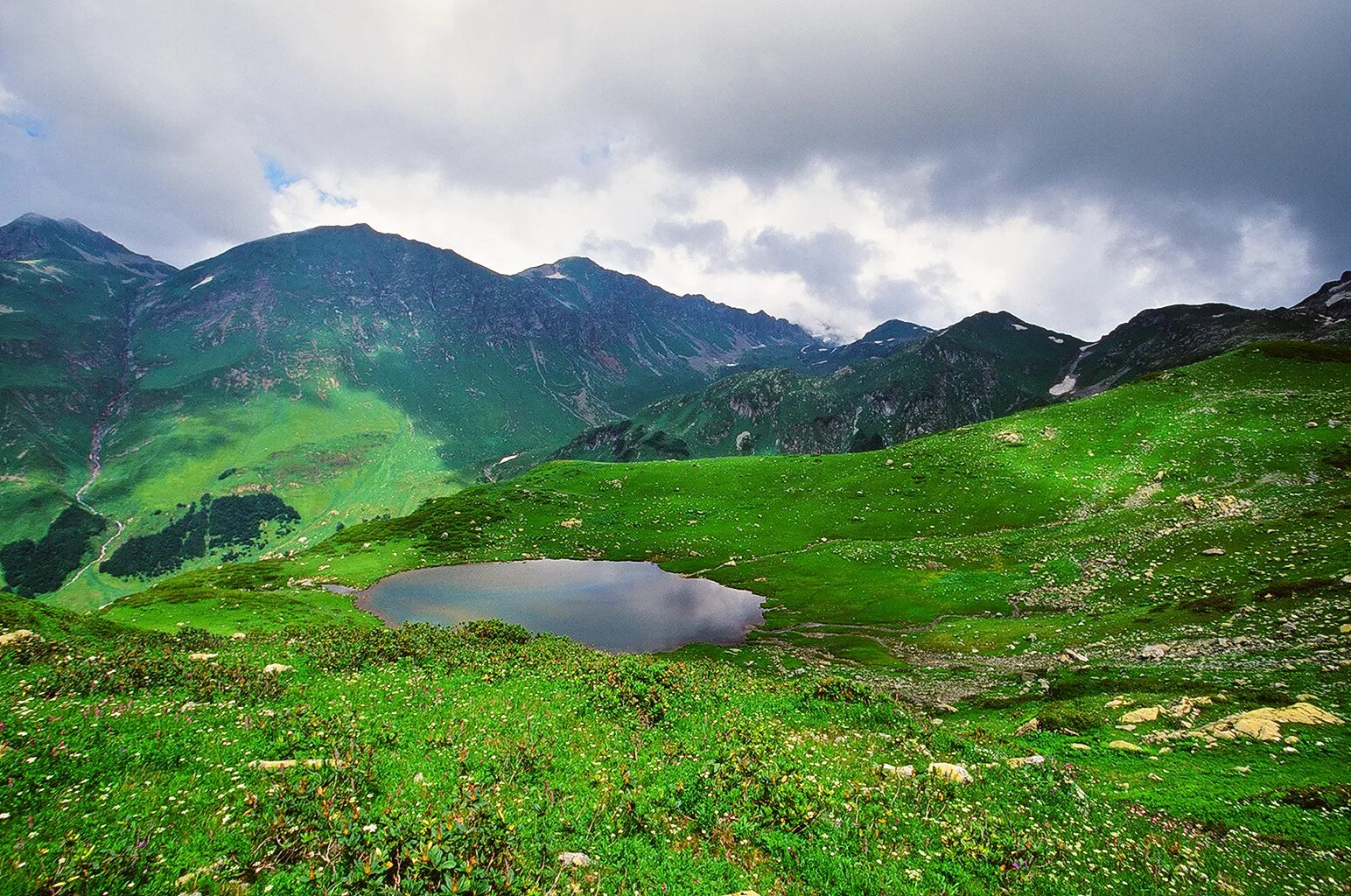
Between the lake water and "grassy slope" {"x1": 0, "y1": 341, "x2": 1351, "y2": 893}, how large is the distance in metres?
4.90

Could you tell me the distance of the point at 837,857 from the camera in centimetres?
1159

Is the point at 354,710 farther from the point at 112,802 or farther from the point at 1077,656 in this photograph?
the point at 1077,656

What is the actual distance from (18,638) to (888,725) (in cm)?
3037

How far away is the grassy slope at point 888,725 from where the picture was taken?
38.0ft

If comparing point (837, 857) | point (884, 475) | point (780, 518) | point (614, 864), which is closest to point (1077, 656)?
point (837, 857)

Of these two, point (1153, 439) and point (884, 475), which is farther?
point (884, 475)

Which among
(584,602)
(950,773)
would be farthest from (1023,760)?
(584,602)

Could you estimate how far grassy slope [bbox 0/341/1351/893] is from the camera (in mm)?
11578

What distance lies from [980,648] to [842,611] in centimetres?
1603

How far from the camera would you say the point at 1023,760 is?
701 inches

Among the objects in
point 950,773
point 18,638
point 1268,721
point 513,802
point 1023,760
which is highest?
point 18,638

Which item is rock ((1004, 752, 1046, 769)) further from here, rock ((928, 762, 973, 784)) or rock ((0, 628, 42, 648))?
rock ((0, 628, 42, 648))

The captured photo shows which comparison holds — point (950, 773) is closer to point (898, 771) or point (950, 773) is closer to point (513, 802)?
point (898, 771)

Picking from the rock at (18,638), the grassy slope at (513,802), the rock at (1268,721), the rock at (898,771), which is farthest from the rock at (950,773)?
the rock at (18,638)
